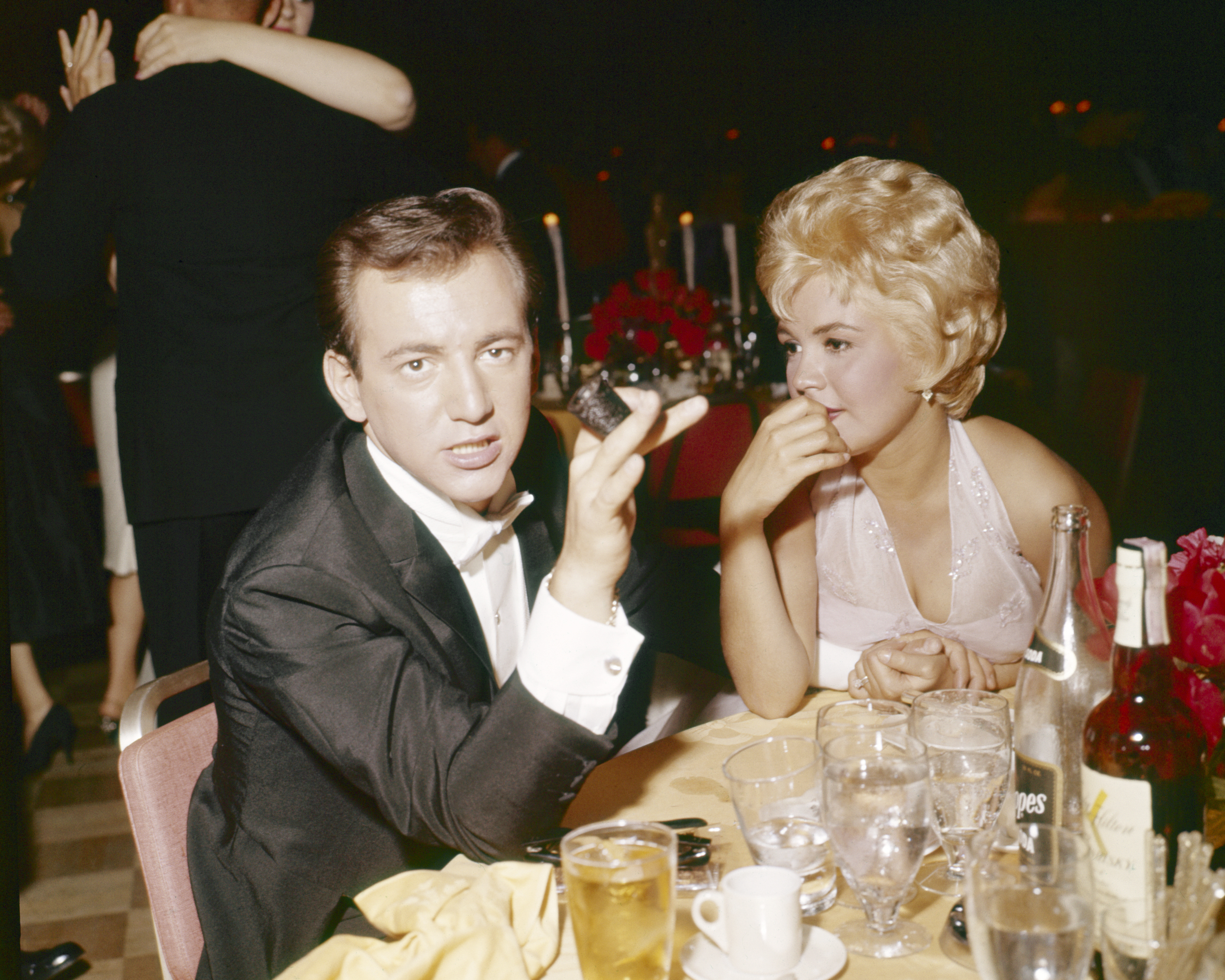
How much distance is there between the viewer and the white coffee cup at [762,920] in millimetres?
781

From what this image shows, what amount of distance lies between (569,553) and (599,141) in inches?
318

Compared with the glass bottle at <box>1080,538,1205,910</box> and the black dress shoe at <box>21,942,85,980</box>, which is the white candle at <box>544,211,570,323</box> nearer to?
the black dress shoe at <box>21,942,85,980</box>

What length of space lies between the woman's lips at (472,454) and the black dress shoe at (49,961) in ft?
5.92

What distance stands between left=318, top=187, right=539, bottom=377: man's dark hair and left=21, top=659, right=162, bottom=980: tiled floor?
180 cm

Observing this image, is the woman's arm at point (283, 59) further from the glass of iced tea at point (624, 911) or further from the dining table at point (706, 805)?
the glass of iced tea at point (624, 911)

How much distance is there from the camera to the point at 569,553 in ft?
3.33

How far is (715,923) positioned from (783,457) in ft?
2.52

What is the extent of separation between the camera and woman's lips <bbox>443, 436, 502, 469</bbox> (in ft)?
4.31

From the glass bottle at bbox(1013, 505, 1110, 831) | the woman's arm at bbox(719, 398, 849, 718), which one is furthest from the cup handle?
the woman's arm at bbox(719, 398, 849, 718)

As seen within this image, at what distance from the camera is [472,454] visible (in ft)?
4.31

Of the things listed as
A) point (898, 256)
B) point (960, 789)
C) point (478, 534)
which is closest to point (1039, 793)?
point (960, 789)

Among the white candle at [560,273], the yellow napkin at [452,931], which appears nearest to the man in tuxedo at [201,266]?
the yellow napkin at [452,931]

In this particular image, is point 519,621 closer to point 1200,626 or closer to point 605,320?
point 1200,626

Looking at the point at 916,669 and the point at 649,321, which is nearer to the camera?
the point at 916,669
